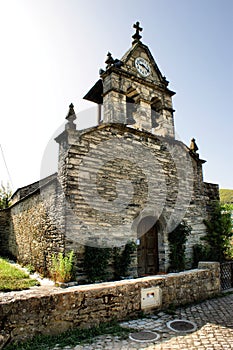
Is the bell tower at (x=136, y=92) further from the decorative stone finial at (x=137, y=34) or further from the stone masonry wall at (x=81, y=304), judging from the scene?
the stone masonry wall at (x=81, y=304)

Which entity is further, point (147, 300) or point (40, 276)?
point (40, 276)

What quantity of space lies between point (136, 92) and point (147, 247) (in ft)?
18.9

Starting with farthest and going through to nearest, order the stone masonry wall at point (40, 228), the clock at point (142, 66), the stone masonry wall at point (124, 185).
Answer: the clock at point (142, 66)
the stone masonry wall at point (40, 228)
the stone masonry wall at point (124, 185)

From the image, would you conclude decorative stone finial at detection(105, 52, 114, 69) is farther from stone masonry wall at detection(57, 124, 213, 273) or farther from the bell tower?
stone masonry wall at detection(57, 124, 213, 273)

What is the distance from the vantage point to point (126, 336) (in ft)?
12.5

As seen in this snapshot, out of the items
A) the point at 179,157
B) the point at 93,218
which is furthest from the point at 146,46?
the point at 93,218

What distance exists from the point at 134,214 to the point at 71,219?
90.5 inches

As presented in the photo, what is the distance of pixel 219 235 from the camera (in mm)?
10062

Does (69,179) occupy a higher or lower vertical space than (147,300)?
higher

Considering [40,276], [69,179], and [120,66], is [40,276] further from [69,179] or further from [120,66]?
[120,66]

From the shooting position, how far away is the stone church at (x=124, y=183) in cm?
729

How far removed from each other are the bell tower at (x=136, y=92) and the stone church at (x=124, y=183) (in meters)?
0.04

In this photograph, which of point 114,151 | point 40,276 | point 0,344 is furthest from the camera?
point 114,151

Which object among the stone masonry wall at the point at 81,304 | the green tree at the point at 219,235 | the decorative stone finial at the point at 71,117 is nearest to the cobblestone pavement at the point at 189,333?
the stone masonry wall at the point at 81,304
